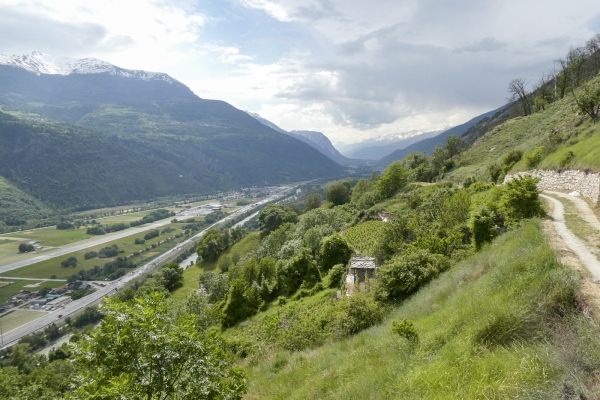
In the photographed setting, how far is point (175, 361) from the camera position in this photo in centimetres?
779

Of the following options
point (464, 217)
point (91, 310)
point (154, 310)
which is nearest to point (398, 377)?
point (154, 310)

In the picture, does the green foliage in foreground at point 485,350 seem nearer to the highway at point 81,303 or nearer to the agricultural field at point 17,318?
the highway at point 81,303

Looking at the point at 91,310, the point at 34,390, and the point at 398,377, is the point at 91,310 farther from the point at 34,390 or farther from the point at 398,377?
Result: the point at 398,377

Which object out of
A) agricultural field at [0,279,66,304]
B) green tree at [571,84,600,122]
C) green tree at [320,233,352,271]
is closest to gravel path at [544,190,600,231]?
green tree at [571,84,600,122]

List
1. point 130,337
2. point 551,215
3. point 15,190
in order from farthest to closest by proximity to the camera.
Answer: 1. point 15,190
2. point 551,215
3. point 130,337

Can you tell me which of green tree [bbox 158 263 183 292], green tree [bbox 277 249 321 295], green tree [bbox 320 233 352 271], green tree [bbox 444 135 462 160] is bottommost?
green tree [bbox 158 263 183 292]

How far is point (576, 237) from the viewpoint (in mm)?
12719

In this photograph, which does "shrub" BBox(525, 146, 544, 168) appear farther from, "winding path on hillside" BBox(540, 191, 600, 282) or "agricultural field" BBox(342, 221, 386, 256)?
"agricultural field" BBox(342, 221, 386, 256)

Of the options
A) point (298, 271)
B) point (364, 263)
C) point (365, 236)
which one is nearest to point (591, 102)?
point (365, 236)

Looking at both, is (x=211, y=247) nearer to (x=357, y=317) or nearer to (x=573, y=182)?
(x=357, y=317)

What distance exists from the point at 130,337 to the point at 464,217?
24355 millimetres

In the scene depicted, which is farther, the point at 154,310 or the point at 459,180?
the point at 459,180

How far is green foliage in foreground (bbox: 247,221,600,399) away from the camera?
6.03 metres

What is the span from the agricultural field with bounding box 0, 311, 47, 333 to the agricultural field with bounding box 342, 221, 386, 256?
78.4 meters
